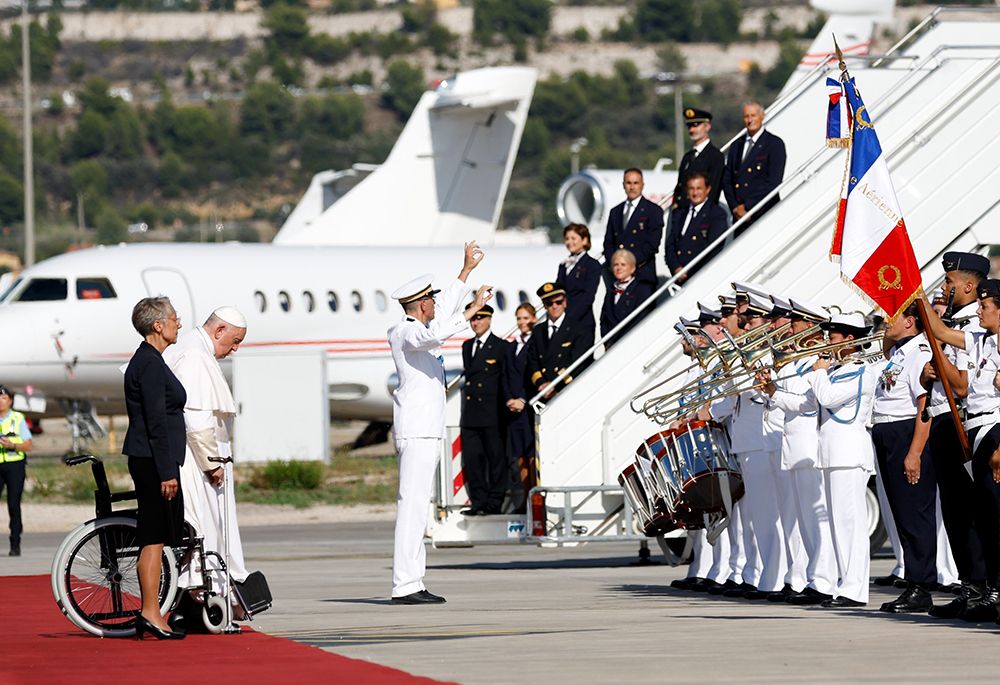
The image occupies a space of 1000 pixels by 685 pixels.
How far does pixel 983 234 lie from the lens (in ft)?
45.1

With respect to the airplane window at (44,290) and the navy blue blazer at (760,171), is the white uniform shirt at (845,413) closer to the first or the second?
the navy blue blazer at (760,171)

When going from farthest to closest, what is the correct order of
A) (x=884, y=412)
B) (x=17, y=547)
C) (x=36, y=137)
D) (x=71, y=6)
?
(x=71, y=6), (x=36, y=137), (x=17, y=547), (x=884, y=412)

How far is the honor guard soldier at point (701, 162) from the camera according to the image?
14.7 meters

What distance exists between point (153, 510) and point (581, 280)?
20.7ft

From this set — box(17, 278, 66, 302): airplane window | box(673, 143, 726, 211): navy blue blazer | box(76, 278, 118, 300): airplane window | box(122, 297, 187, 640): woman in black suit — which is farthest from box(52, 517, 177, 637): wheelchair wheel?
box(17, 278, 66, 302): airplane window

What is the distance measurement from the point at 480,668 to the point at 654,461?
3.92m

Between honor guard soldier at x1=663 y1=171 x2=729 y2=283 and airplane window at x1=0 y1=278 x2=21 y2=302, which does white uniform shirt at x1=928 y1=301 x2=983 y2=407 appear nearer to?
honor guard soldier at x1=663 y1=171 x2=729 y2=283

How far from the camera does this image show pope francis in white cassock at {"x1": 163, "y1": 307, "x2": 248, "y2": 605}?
32.4 ft

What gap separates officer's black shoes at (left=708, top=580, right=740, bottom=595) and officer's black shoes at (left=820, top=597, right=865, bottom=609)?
3.59 feet

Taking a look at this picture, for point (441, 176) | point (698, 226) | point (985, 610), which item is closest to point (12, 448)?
point (698, 226)

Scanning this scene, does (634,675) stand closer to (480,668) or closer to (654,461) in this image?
(480,668)

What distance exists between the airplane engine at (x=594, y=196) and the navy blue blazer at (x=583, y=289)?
7.24m

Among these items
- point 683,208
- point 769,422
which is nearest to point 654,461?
point 769,422

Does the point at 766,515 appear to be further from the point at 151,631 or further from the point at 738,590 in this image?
the point at 151,631
